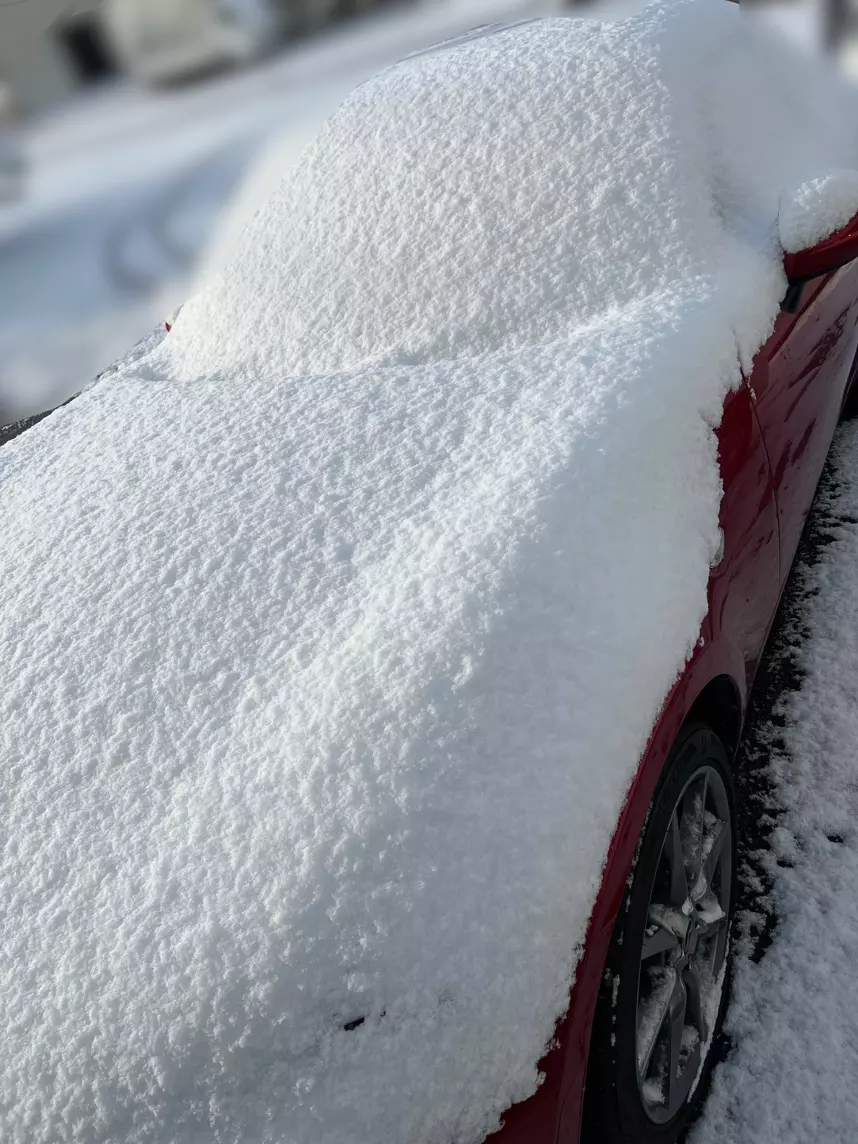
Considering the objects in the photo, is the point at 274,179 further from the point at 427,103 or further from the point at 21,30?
the point at 21,30

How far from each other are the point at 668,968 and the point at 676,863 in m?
0.18

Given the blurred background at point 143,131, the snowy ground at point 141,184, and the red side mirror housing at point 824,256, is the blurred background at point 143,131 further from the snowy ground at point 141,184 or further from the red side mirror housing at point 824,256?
the red side mirror housing at point 824,256

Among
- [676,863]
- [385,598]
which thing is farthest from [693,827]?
[385,598]

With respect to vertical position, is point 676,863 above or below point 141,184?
below

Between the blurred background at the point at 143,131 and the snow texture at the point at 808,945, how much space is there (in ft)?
5.65

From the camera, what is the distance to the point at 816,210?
1.67m

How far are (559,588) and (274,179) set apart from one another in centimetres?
153

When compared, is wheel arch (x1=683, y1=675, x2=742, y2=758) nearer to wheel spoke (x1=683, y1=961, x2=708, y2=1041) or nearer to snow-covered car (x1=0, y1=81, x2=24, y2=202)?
wheel spoke (x1=683, y1=961, x2=708, y2=1041)

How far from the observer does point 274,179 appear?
217 centimetres

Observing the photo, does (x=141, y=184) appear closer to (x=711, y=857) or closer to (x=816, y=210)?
(x=816, y=210)

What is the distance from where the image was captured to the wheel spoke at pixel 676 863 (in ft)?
4.36

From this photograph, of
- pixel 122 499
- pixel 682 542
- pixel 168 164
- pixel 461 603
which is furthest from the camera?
pixel 168 164

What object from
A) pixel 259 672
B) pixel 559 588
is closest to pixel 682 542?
pixel 559 588

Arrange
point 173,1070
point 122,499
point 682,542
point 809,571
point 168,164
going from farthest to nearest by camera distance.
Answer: point 168,164 < point 809,571 < point 122,499 < point 682,542 < point 173,1070
